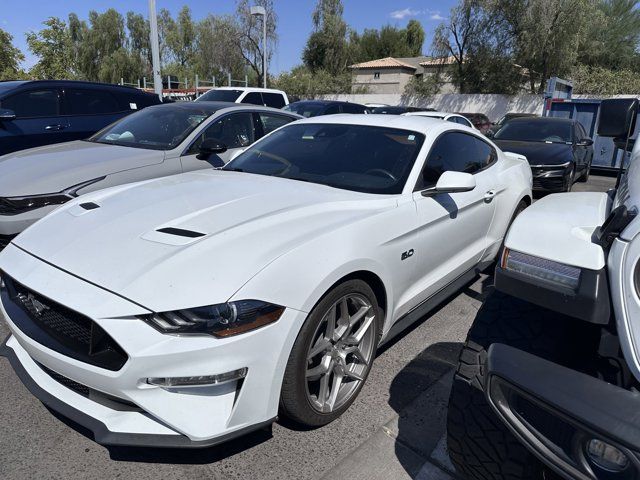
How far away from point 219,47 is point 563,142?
3844 centimetres

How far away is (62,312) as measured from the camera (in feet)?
6.66

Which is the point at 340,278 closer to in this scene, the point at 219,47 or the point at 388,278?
the point at 388,278

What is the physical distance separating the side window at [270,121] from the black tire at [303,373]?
13.1 feet

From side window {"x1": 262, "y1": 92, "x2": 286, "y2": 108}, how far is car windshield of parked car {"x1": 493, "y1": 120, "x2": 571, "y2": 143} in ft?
19.4

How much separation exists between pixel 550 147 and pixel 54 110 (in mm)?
8210

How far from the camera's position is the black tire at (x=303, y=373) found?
6.75 feet

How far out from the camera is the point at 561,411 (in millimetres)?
1269

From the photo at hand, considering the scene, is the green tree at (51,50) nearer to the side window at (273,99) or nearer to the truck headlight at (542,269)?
the side window at (273,99)

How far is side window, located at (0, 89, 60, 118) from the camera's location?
6214mm

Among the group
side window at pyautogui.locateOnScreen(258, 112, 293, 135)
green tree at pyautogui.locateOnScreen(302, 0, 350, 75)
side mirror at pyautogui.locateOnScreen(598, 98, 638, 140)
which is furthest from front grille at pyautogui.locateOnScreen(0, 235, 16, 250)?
green tree at pyautogui.locateOnScreen(302, 0, 350, 75)

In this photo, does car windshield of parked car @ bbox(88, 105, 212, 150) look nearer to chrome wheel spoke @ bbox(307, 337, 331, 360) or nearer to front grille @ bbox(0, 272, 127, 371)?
front grille @ bbox(0, 272, 127, 371)

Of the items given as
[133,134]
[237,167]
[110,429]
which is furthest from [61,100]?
[110,429]

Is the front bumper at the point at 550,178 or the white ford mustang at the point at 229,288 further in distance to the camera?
the front bumper at the point at 550,178

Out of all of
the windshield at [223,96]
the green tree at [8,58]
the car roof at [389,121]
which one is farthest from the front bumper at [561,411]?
the green tree at [8,58]
